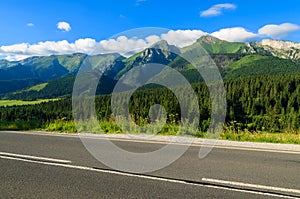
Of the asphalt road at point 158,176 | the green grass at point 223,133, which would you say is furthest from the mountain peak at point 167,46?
the green grass at point 223,133

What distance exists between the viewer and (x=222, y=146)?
9.45m

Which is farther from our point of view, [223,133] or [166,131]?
[166,131]

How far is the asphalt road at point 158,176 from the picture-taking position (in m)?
4.93

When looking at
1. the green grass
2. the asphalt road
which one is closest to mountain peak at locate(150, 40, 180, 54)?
the asphalt road

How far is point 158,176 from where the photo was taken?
19.5 feet

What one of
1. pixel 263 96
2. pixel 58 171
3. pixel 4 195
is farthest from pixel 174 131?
pixel 263 96

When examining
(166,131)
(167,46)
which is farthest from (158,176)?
(166,131)

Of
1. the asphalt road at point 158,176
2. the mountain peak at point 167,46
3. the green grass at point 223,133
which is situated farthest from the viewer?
Answer: the green grass at point 223,133

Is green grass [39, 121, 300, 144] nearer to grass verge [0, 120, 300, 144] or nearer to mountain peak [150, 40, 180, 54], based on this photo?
grass verge [0, 120, 300, 144]

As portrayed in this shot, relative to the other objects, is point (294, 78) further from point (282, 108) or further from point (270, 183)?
point (270, 183)

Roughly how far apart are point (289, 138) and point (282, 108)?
109 meters

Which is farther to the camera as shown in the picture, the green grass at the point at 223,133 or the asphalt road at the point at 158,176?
the green grass at the point at 223,133

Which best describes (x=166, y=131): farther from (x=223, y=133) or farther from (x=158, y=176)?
(x=158, y=176)

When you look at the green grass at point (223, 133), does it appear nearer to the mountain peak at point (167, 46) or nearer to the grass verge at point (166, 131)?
the grass verge at point (166, 131)
